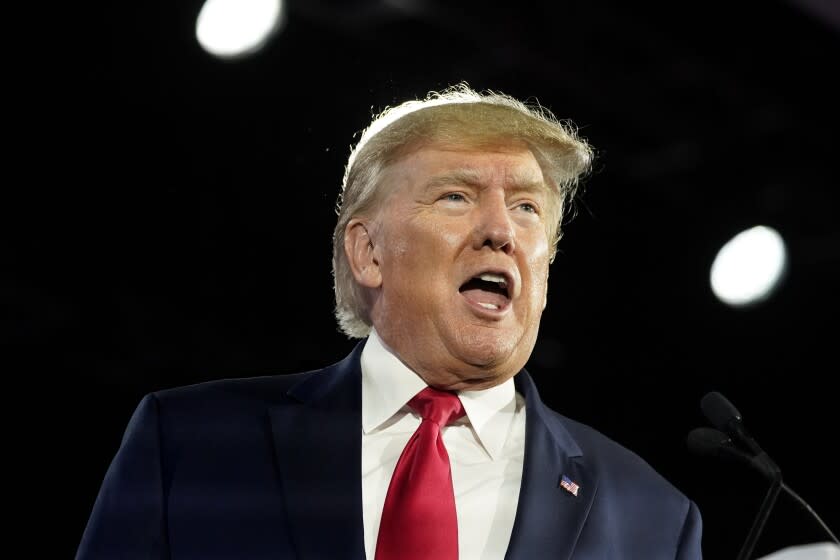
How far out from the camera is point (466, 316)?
220 centimetres

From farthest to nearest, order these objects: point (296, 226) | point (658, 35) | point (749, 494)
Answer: point (749, 494) < point (658, 35) < point (296, 226)

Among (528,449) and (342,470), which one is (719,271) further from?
(342,470)

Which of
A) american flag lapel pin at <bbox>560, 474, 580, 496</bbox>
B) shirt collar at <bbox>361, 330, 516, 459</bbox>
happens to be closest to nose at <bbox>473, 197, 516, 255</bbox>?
shirt collar at <bbox>361, 330, 516, 459</bbox>

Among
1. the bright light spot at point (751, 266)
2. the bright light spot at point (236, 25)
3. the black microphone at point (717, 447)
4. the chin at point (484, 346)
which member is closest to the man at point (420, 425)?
the chin at point (484, 346)

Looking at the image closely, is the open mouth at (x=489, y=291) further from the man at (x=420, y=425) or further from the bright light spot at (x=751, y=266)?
the bright light spot at (x=751, y=266)

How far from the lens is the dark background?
8.18 feet

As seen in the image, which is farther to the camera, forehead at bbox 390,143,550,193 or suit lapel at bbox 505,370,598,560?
forehead at bbox 390,143,550,193

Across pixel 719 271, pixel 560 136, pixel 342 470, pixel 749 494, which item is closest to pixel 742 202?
pixel 719 271

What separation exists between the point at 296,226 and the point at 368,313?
1.31 feet

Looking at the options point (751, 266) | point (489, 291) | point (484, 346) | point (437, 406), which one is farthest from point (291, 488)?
point (751, 266)

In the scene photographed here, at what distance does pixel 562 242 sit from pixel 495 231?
1000 mm

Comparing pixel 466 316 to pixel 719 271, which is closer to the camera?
pixel 466 316

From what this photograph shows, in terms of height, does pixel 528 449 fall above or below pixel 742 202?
below

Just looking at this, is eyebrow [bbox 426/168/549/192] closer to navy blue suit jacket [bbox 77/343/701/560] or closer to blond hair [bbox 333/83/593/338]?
blond hair [bbox 333/83/593/338]
